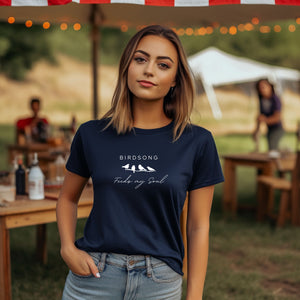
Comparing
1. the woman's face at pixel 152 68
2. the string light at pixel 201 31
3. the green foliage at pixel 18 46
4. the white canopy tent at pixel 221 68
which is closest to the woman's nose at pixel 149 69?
the woman's face at pixel 152 68

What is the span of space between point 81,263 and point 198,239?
1.31 feet

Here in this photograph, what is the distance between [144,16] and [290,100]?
820 inches

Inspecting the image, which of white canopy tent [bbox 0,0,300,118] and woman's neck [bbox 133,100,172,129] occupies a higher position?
white canopy tent [bbox 0,0,300,118]

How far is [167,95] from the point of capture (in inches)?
71.4

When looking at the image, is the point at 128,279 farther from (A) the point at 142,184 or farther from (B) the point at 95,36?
(B) the point at 95,36

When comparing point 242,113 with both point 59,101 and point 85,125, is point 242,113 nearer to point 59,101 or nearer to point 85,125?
point 59,101

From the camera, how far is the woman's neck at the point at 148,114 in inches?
67.8

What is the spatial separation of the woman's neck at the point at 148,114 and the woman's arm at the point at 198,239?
0.89 ft

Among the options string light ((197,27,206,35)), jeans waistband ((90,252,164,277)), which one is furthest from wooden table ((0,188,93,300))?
string light ((197,27,206,35))

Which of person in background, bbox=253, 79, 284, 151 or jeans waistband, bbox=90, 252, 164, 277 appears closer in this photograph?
jeans waistband, bbox=90, 252, 164, 277

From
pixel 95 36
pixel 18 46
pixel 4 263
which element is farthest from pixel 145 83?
pixel 18 46

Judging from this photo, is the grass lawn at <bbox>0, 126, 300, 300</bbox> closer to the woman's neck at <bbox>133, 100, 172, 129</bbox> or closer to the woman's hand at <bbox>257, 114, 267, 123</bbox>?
the woman's hand at <bbox>257, 114, 267, 123</bbox>

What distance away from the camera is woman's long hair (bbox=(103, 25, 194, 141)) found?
1.69 meters

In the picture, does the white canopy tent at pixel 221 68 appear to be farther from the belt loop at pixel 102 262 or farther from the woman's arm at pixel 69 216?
the belt loop at pixel 102 262
